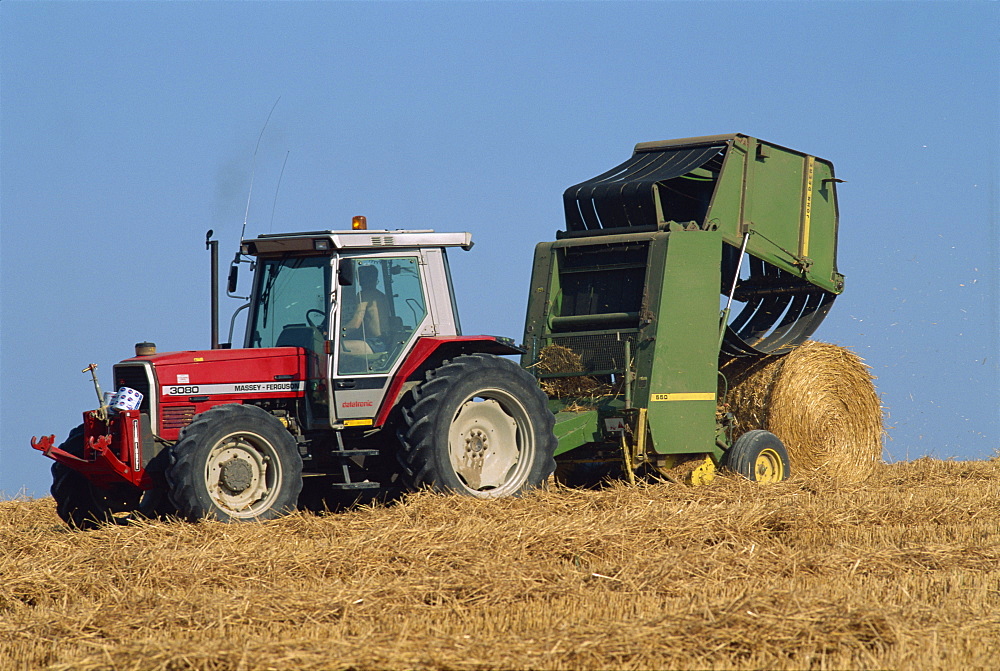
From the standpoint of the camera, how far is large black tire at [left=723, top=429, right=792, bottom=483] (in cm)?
981

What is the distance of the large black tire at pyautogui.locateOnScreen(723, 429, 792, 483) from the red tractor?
65.3 inches

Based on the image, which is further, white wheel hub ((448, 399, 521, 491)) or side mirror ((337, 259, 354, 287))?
white wheel hub ((448, 399, 521, 491))

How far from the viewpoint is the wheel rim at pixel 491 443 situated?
875 cm

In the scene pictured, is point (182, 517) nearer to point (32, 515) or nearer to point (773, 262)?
point (32, 515)

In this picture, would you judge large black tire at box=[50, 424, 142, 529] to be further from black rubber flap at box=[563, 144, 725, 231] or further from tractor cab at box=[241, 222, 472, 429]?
black rubber flap at box=[563, 144, 725, 231]

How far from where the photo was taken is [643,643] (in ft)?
15.9

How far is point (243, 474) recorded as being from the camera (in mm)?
7875

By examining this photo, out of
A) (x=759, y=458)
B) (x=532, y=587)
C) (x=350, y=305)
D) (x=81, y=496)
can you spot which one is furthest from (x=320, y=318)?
(x=759, y=458)

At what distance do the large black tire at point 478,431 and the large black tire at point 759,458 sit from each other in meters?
1.66

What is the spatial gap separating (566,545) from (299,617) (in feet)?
6.14

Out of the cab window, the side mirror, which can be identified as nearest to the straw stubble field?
the cab window

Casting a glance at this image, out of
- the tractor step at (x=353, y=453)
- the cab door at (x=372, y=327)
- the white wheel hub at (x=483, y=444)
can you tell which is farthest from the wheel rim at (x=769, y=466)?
the tractor step at (x=353, y=453)

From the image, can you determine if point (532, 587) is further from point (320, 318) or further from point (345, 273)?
point (320, 318)

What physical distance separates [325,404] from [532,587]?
2918 millimetres
